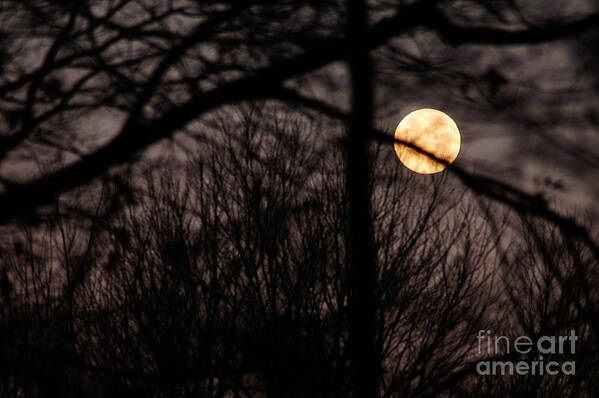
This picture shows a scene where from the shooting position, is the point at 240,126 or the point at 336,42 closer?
the point at 240,126

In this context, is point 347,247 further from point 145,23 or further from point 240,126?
point 145,23

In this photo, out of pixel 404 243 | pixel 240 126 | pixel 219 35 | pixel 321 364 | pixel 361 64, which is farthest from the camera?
pixel 219 35

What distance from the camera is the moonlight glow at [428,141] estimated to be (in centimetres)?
804

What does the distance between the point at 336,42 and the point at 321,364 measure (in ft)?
18.5

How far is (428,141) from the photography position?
27.6 ft

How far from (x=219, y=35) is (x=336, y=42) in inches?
90.3

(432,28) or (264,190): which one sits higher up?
(432,28)

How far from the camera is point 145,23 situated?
33.1ft

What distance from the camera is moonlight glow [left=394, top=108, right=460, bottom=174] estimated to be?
26.4 ft

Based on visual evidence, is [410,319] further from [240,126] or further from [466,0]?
[466,0]

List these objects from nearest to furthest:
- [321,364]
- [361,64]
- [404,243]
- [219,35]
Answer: [321,364], [404,243], [361,64], [219,35]

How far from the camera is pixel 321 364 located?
6523mm

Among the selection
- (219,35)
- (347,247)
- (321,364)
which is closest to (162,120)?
(219,35)

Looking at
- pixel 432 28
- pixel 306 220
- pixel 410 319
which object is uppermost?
pixel 432 28
